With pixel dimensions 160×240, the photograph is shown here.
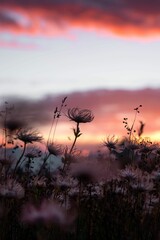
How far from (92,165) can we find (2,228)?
1.53m

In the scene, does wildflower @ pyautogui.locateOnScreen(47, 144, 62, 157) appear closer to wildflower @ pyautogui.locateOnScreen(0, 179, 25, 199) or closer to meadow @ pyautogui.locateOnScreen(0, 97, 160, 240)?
meadow @ pyautogui.locateOnScreen(0, 97, 160, 240)

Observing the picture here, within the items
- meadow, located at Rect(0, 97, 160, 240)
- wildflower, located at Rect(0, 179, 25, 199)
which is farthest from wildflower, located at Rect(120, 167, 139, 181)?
wildflower, located at Rect(0, 179, 25, 199)

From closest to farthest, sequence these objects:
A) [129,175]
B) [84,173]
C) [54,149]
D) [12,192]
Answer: [12,192], [84,173], [129,175], [54,149]

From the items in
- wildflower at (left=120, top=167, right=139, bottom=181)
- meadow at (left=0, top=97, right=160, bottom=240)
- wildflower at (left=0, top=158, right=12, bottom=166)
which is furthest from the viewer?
wildflower at (left=120, top=167, right=139, bottom=181)

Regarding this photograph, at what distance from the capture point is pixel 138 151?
381 inches

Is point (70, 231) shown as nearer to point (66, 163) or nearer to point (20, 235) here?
point (20, 235)

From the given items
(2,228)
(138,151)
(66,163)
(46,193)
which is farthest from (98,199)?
(138,151)

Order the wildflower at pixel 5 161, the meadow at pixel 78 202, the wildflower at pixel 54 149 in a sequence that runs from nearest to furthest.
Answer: the meadow at pixel 78 202, the wildflower at pixel 5 161, the wildflower at pixel 54 149

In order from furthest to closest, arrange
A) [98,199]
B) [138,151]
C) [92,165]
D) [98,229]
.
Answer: [138,151] < [98,199] < [92,165] < [98,229]

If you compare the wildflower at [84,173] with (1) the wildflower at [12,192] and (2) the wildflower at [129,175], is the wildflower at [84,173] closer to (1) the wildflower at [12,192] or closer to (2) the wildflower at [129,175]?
(1) the wildflower at [12,192]

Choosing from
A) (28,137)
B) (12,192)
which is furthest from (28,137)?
(12,192)

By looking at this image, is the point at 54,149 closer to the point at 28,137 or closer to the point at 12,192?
the point at 28,137

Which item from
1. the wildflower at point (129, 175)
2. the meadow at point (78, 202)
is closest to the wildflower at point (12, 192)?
the meadow at point (78, 202)

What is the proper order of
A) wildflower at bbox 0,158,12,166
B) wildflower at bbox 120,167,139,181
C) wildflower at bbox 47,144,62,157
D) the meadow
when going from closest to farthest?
the meadow, wildflower at bbox 0,158,12,166, wildflower at bbox 120,167,139,181, wildflower at bbox 47,144,62,157
